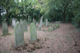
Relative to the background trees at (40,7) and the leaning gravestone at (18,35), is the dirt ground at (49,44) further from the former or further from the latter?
the background trees at (40,7)

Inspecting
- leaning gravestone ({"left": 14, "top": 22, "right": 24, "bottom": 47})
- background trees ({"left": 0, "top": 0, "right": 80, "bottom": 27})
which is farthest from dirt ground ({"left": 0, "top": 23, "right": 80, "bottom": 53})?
background trees ({"left": 0, "top": 0, "right": 80, "bottom": 27})

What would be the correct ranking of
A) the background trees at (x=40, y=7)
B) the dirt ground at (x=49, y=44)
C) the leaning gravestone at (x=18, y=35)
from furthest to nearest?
the background trees at (x=40, y=7)
the leaning gravestone at (x=18, y=35)
the dirt ground at (x=49, y=44)

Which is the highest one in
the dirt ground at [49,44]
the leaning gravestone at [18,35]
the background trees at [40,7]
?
the background trees at [40,7]

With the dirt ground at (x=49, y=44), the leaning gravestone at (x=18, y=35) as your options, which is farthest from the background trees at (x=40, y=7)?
the leaning gravestone at (x=18, y=35)

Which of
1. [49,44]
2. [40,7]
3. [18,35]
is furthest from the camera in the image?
[40,7]

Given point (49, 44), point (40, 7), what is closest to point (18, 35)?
point (49, 44)

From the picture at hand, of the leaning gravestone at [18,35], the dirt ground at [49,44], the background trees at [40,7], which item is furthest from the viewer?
the background trees at [40,7]

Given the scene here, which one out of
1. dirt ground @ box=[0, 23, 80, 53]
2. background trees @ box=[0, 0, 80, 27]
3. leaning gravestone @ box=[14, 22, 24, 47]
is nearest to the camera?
dirt ground @ box=[0, 23, 80, 53]

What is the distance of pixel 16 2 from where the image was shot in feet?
44.8

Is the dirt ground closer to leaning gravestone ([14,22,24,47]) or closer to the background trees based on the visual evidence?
leaning gravestone ([14,22,24,47])

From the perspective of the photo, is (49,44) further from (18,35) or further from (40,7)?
(40,7)

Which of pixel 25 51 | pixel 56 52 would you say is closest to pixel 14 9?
pixel 25 51

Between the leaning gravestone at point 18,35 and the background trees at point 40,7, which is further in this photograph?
the background trees at point 40,7

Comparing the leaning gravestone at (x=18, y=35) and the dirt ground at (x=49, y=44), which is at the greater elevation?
the leaning gravestone at (x=18, y=35)
